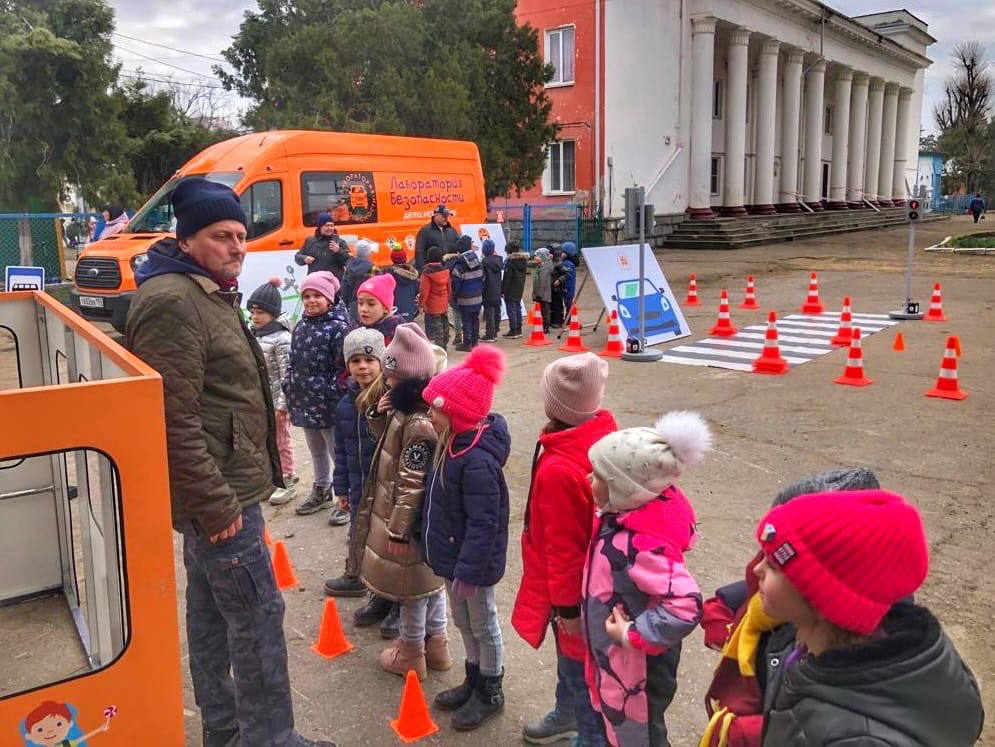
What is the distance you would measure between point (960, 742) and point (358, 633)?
2904 millimetres

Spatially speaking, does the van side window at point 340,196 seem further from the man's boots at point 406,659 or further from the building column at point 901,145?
the building column at point 901,145

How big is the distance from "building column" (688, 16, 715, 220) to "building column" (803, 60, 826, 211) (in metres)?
9.43

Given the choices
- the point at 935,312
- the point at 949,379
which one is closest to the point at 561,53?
the point at 935,312

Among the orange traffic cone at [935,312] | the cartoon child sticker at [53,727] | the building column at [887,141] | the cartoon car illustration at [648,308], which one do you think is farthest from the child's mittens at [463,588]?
the building column at [887,141]

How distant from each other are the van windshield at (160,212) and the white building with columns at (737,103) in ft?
57.7

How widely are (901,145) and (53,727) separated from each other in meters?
55.0

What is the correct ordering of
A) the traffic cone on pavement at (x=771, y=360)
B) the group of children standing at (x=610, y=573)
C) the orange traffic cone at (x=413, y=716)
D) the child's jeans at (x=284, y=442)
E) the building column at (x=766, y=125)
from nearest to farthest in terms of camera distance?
1. the group of children standing at (x=610, y=573)
2. the orange traffic cone at (x=413, y=716)
3. the child's jeans at (x=284, y=442)
4. the traffic cone on pavement at (x=771, y=360)
5. the building column at (x=766, y=125)

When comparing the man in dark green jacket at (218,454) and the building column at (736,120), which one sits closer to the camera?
the man in dark green jacket at (218,454)

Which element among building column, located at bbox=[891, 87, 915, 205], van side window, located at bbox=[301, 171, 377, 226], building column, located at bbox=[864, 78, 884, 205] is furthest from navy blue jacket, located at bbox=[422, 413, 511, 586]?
building column, located at bbox=[891, 87, 915, 205]

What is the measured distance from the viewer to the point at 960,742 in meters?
1.40

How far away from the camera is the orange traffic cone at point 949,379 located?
797cm

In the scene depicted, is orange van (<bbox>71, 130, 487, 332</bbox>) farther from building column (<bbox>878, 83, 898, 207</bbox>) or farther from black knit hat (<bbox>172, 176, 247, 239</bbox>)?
building column (<bbox>878, 83, 898, 207</bbox>)

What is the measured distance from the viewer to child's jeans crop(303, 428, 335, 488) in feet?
17.1

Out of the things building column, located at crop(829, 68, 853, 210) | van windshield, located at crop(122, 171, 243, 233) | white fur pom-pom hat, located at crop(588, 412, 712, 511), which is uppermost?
building column, located at crop(829, 68, 853, 210)
